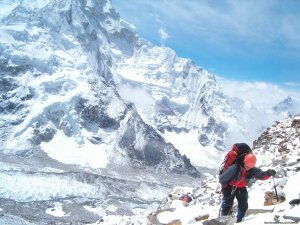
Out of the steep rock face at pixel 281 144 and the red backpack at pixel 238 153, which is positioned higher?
the steep rock face at pixel 281 144

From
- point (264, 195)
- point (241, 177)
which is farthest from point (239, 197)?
point (264, 195)

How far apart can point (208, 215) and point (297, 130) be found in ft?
51.5

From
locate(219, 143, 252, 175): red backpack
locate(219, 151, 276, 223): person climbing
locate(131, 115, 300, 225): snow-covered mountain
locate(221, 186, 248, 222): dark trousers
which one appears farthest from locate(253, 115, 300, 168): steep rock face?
locate(219, 143, 252, 175): red backpack

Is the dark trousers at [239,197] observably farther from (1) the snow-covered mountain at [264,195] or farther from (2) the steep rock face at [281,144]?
(2) the steep rock face at [281,144]

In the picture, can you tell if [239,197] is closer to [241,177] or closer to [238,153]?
[241,177]

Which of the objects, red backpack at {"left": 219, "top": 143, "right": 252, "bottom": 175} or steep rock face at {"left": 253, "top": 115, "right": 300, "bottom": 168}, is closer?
red backpack at {"left": 219, "top": 143, "right": 252, "bottom": 175}

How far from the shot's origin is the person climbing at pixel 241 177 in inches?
651

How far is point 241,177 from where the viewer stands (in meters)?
16.9

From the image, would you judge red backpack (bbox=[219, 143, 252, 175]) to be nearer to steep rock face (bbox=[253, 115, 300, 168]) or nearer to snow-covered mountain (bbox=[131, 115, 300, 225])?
snow-covered mountain (bbox=[131, 115, 300, 225])

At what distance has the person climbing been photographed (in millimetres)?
16531

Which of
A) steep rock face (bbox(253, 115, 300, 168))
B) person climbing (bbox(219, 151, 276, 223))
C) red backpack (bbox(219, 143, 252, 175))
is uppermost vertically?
steep rock face (bbox(253, 115, 300, 168))

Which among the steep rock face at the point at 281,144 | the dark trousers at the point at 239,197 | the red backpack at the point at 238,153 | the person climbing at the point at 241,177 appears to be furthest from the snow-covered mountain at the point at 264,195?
the red backpack at the point at 238,153

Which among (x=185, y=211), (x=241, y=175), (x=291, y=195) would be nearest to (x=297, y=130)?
(x=185, y=211)

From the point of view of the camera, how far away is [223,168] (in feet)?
57.6
